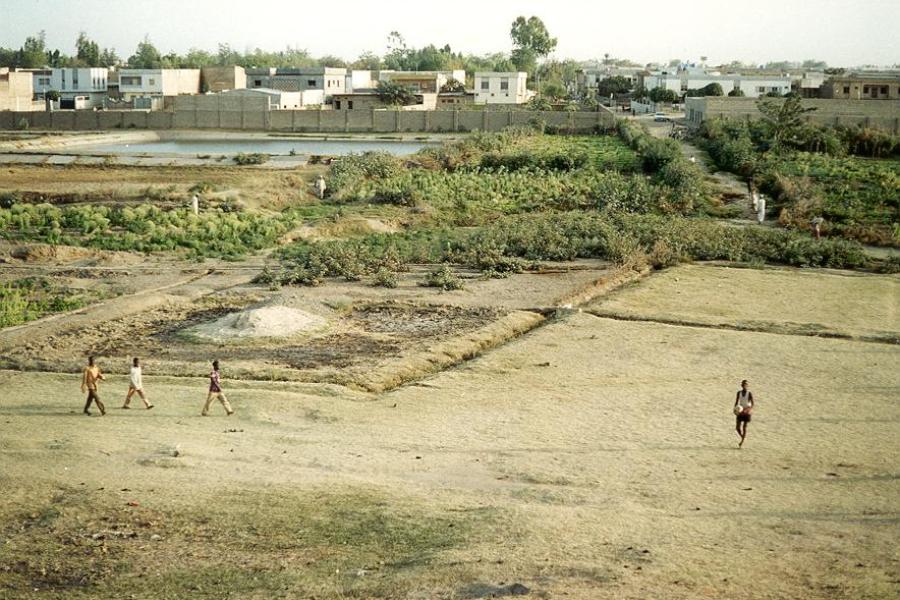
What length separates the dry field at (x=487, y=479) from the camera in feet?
44.3

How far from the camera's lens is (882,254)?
41.1m

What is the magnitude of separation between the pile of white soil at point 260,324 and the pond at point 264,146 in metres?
55.0

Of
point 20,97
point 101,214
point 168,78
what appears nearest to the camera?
point 101,214

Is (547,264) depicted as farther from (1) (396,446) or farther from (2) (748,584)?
(2) (748,584)

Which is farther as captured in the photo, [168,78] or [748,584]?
[168,78]

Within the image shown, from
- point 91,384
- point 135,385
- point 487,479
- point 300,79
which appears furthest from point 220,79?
point 487,479

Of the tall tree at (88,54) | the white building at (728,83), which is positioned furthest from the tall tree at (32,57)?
the white building at (728,83)

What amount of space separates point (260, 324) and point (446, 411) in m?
7.78

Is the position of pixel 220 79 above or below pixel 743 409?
above

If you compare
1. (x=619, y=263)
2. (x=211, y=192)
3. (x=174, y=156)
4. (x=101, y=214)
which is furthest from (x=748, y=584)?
(x=174, y=156)

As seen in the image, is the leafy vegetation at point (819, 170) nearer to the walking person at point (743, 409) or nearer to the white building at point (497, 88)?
the walking person at point (743, 409)

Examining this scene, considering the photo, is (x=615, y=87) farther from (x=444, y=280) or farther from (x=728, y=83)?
(x=444, y=280)

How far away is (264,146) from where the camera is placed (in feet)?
298

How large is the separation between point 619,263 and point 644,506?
864 inches
